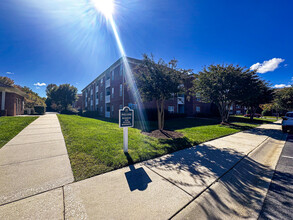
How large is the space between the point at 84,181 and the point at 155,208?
1742 millimetres

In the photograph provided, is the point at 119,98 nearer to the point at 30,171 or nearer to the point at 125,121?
the point at 125,121

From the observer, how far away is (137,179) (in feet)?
9.62

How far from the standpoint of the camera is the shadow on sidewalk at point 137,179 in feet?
8.74

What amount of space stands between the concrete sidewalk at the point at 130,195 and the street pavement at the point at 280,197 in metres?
0.92

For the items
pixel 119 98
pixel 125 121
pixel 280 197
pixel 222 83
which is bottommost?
pixel 280 197

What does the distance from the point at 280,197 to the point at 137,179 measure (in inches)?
119

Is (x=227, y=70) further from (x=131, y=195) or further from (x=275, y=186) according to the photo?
(x=131, y=195)


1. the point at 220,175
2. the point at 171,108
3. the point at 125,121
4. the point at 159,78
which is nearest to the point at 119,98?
the point at 171,108

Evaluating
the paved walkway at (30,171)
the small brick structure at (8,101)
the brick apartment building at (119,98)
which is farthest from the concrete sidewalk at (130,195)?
the small brick structure at (8,101)

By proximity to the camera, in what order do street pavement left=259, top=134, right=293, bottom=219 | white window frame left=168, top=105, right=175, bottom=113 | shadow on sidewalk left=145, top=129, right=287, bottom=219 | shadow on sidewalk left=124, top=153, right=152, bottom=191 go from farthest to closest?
1. white window frame left=168, top=105, right=175, bottom=113
2. shadow on sidewalk left=124, top=153, right=152, bottom=191
3. shadow on sidewalk left=145, top=129, right=287, bottom=219
4. street pavement left=259, top=134, right=293, bottom=219

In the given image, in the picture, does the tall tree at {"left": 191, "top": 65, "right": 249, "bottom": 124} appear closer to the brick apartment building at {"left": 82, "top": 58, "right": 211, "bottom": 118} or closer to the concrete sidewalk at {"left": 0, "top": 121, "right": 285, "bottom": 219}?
the brick apartment building at {"left": 82, "top": 58, "right": 211, "bottom": 118}

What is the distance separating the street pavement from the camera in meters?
2.10

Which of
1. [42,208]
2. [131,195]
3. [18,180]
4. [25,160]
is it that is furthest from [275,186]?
[25,160]

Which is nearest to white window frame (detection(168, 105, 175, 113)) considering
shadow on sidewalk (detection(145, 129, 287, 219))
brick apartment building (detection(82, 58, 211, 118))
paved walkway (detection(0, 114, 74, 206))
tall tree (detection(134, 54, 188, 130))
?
brick apartment building (detection(82, 58, 211, 118))
